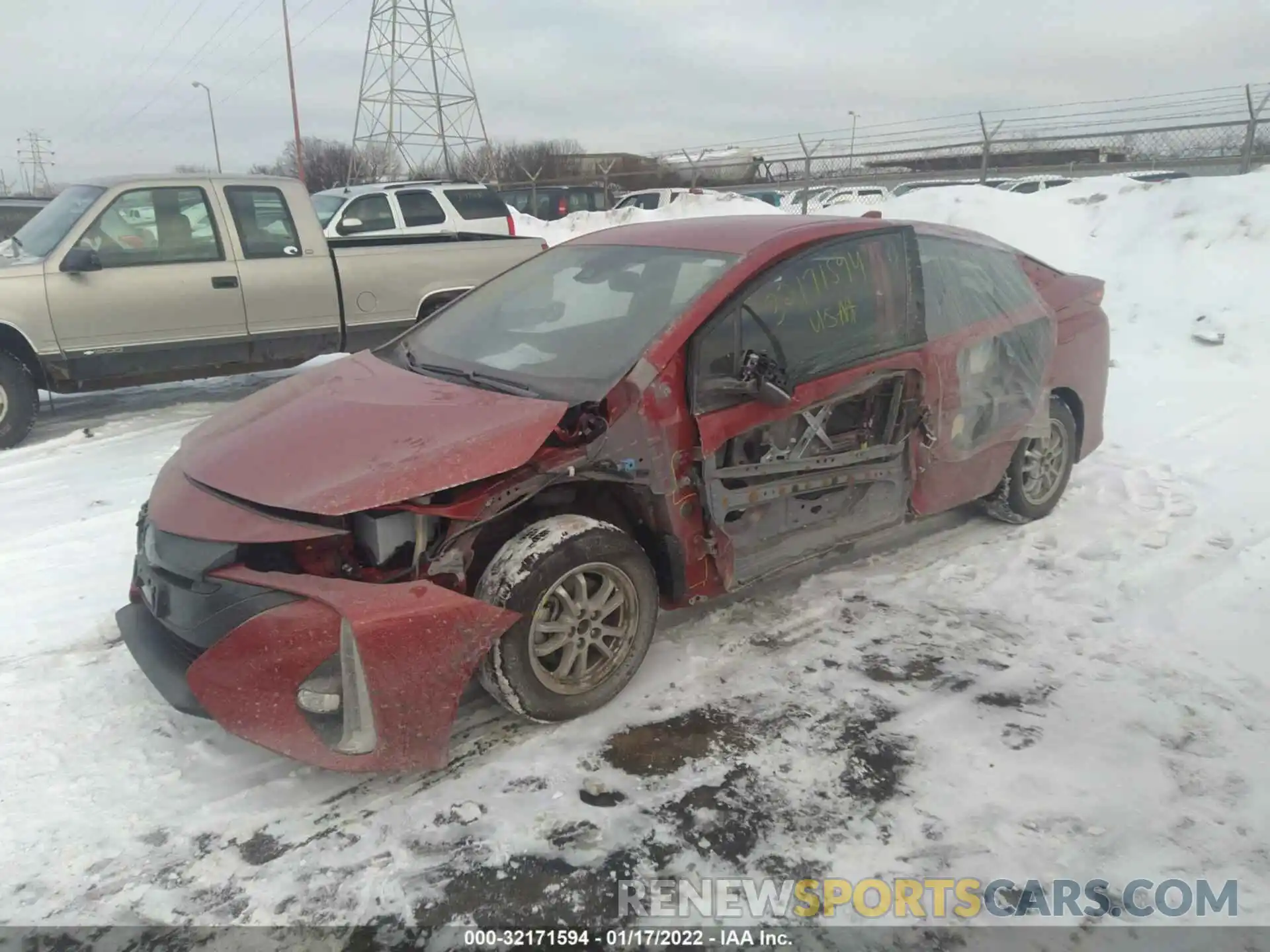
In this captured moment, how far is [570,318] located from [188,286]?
15.2 ft

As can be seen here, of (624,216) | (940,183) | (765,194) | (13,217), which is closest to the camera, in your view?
(13,217)

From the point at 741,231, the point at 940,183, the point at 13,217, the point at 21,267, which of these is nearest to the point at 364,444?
the point at 741,231

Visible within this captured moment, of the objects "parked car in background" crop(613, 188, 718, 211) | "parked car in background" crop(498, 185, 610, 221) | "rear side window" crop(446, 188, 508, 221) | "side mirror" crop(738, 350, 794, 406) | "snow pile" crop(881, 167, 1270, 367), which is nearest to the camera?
A: "side mirror" crop(738, 350, 794, 406)

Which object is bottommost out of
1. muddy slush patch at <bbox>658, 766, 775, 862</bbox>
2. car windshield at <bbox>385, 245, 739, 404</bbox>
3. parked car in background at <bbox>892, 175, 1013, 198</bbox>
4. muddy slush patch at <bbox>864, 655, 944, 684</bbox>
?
muddy slush patch at <bbox>864, 655, 944, 684</bbox>

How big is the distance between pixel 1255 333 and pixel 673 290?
324 inches

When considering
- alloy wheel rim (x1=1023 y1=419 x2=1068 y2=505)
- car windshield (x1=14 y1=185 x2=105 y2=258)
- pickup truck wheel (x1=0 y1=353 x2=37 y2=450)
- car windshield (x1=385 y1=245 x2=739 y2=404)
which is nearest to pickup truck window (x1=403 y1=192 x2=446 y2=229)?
car windshield (x1=14 y1=185 x2=105 y2=258)

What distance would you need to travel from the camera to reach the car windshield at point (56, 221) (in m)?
6.80

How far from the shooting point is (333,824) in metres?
2.67

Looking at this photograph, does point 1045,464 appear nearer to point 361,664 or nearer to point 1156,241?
point 361,664

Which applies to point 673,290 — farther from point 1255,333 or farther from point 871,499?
point 1255,333

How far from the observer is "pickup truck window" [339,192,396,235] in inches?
457

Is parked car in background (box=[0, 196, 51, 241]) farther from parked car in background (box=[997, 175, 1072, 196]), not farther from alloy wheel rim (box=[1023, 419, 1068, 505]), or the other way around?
parked car in background (box=[997, 175, 1072, 196])

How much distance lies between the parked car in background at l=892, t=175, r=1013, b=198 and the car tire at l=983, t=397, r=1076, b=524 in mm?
14904

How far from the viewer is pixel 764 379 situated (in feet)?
11.1
